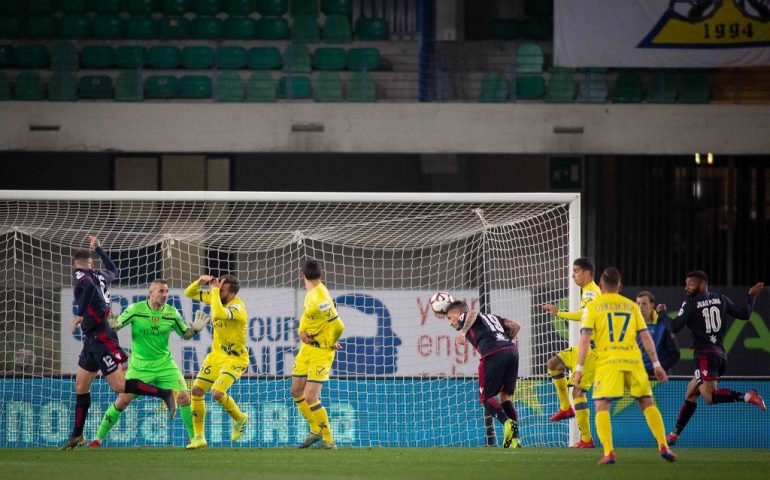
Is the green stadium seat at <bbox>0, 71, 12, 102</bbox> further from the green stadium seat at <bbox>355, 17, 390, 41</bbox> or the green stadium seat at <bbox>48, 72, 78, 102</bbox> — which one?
the green stadium seat at <bbox>355, 17, 390, 41</bbox>

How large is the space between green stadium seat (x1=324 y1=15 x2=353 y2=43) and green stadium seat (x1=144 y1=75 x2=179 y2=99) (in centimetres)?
271

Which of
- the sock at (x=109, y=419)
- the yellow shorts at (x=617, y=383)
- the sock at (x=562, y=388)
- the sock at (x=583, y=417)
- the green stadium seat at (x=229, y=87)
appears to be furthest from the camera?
the green stadium seat at (x=229, y=87)

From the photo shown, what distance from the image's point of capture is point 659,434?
880 cm

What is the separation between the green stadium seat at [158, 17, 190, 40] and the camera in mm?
19984

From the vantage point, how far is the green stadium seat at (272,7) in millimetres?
20250

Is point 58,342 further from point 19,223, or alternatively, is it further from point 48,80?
point 48,80

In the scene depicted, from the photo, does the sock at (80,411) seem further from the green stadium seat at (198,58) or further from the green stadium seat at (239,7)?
the green stadium seat at (239,7)

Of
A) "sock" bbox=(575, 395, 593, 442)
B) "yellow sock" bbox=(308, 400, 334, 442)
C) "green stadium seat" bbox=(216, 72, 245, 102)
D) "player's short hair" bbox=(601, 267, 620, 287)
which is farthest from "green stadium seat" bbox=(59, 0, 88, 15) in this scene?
"player's short hair" bbox=(601, 267, 620, 287)

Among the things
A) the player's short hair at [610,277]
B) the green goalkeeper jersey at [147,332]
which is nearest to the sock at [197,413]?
the green goalkeeper jersey at [147,332]

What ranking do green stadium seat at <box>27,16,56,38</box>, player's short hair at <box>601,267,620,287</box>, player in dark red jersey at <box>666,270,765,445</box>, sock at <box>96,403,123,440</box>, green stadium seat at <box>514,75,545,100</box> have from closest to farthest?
1. player's short hair at <box>601,267,620,287</box>
2. sock at <box>96,403,123,440</box>
3. player in dark red jersey at <box>666,270,765,445</box>
4. green stadium seat at <box>514,75,545,100</box>
5. green stadium seat at <box>27,16,56,38</box>

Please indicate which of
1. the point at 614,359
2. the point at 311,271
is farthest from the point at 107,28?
the point at 614,359

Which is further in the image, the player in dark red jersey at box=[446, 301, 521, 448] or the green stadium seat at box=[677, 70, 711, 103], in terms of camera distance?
the green stadium seat at box=[677, 70, 711, 103]

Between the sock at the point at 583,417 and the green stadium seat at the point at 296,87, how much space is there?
29.1 ft

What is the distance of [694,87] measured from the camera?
19.2 m
